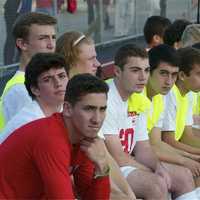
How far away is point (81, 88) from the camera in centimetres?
295

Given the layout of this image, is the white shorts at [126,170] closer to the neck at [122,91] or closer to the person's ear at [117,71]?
the neck at [122,91]

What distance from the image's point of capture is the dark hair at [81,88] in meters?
2.95

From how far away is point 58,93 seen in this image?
3385 mm

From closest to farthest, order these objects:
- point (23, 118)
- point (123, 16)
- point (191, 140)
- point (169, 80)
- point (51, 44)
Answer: point (23, 118)
point (51, 44)
point (169, 80)
point (191, 140)
point (123, 16)

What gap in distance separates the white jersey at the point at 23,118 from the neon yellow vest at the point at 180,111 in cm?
195

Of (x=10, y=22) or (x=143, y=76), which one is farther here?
(x=10, y=22)

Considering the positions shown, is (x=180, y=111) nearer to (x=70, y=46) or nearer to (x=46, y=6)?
(x=70, y=46)

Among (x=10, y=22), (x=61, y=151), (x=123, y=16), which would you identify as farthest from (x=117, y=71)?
(x=123, y=16)

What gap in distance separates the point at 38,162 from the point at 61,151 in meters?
0.12

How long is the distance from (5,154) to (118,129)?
147 centimetres

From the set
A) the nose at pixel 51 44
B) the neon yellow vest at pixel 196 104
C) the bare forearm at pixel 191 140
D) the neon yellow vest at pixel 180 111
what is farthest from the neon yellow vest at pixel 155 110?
the nose at pixel 51 44

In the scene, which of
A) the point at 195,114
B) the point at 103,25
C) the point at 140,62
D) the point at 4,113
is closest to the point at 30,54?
the point at 4,113

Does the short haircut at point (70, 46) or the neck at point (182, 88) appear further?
the neck at point (182, 88)

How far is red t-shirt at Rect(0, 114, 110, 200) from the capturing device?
9.05 feet
